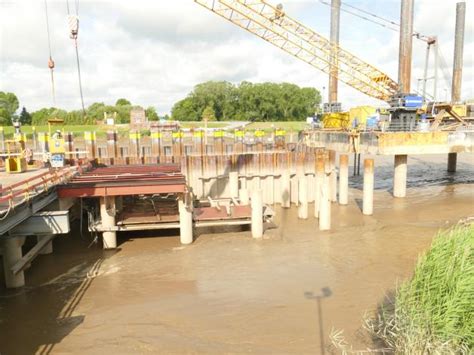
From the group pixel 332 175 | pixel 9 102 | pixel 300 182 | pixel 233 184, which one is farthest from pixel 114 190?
pixel 9 102

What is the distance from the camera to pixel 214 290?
36.8 ft

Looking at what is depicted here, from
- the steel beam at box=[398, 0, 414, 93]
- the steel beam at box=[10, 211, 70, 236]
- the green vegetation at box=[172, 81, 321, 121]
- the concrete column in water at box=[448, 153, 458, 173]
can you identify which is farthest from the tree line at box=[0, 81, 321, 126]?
the steel beam at box=[10, 211, 70, 236]

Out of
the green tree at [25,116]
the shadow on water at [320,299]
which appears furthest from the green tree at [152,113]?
the shadow on water at [320,299]

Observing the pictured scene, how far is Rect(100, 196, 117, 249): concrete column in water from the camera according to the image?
14.3m

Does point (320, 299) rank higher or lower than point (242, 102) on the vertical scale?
lower

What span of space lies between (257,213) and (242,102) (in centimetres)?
9165

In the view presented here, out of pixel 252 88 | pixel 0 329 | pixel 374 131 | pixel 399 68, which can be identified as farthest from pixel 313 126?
pixel 252 88

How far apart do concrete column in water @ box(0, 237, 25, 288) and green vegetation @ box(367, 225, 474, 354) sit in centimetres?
1029

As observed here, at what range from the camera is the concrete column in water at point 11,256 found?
11.2 m

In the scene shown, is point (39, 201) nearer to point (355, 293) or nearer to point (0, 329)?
point (0, 329)

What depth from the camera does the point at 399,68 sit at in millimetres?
27594

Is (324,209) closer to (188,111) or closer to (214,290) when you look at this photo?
(214,290)

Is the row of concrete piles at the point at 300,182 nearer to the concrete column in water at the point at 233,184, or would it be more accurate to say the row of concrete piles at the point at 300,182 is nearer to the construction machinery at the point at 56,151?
the concrete column in water at the point at 233,184

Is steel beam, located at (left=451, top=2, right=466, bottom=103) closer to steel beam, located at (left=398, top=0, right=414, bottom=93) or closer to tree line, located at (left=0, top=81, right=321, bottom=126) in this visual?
steel beam, located at (left=398, top=0, right=414, bottom=93)
